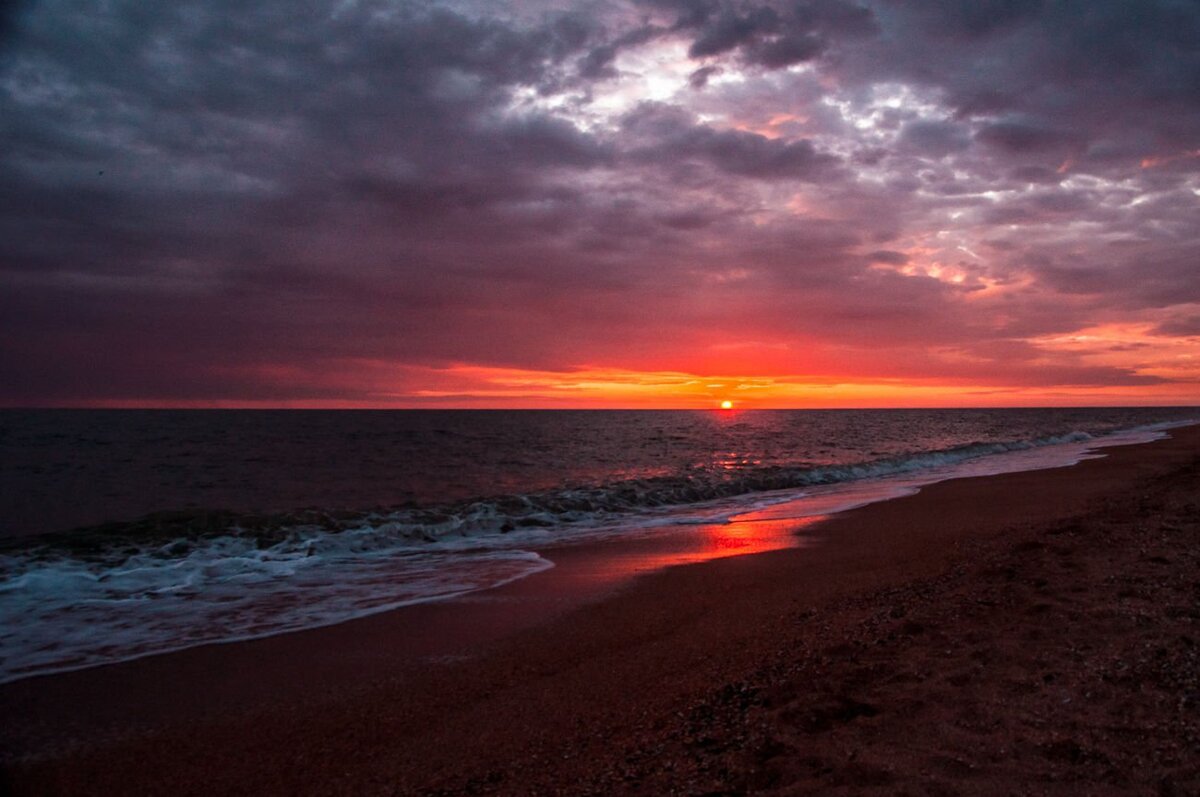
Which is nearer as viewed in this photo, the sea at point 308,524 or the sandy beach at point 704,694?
the sandy beach at point 704,694

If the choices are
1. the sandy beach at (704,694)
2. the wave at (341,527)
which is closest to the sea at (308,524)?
the wave at (341,527)

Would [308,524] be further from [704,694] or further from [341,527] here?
[704,694]

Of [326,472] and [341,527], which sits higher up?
[341,527]

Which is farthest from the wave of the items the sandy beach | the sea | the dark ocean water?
the sandy beach

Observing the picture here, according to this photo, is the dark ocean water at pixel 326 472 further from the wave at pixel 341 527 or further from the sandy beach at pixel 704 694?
the sandy beach at pixel 704 694

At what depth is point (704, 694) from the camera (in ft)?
15.8

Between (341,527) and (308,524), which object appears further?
(308,524)

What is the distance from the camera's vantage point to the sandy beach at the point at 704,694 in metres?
3.60

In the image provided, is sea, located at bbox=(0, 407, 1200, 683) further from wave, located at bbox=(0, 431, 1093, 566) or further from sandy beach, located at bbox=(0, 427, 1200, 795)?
sandy beach, located at bbox=(0, 427, 1200, 795)

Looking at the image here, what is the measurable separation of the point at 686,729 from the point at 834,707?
0.97 meters

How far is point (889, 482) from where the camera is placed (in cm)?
2309

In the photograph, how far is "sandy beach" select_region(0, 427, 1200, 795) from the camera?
3.60 m

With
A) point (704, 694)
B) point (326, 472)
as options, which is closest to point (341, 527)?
point (704, 694)

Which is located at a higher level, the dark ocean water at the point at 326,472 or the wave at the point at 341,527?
the wave at the point at 341,527
